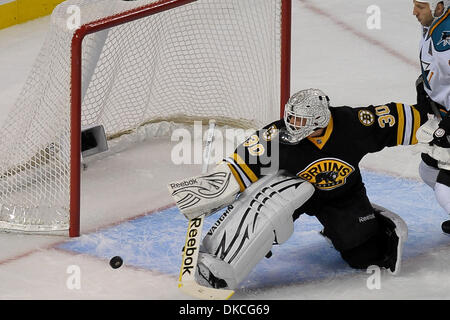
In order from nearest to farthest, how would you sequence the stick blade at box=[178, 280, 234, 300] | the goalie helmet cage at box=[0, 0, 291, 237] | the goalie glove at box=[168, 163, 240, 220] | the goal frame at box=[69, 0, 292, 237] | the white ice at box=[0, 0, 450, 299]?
the stick blade at box=[178, 280, 234, 300] < the goalie glove at box=[168, 163, 240, 220] < the white ice at box=[0, 0, 450, 299] < the goal frame at box=[69, 0, 292, 237] < the goalie helmet cage at box=[0, 0, 291, 237]

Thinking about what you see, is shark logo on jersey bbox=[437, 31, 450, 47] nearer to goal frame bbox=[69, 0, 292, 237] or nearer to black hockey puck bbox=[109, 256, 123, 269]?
goal frame bbox=[69, 0, 292, 237]

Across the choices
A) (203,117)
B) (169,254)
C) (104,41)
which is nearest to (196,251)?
(169,254)

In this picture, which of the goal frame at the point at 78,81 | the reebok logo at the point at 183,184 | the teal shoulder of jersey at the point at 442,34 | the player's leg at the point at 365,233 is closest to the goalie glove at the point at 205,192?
the reebok logo at the point at 183,184

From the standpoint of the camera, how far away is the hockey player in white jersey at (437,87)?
3.68 m

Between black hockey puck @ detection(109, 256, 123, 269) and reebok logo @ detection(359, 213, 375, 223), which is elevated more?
reebok logo @ detection(359, 213, 375, 223)

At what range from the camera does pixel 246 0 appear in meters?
5.08

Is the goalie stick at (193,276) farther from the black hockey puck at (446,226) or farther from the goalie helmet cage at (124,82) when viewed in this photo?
the black hockey puck at (446,226)

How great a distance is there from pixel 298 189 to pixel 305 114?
24 centimetres

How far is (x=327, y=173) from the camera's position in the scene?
3.69 meters

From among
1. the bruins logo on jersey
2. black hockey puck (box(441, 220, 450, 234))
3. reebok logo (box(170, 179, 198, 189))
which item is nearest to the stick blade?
reebok logo (box(170, 179, 198, 189))

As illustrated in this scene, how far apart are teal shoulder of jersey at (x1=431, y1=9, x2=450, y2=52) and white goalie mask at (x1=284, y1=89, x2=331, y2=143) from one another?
44 centimetres

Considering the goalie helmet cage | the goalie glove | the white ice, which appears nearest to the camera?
the goalie glove

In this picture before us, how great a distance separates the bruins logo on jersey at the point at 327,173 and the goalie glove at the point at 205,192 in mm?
227

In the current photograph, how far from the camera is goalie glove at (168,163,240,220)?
3629 mm
